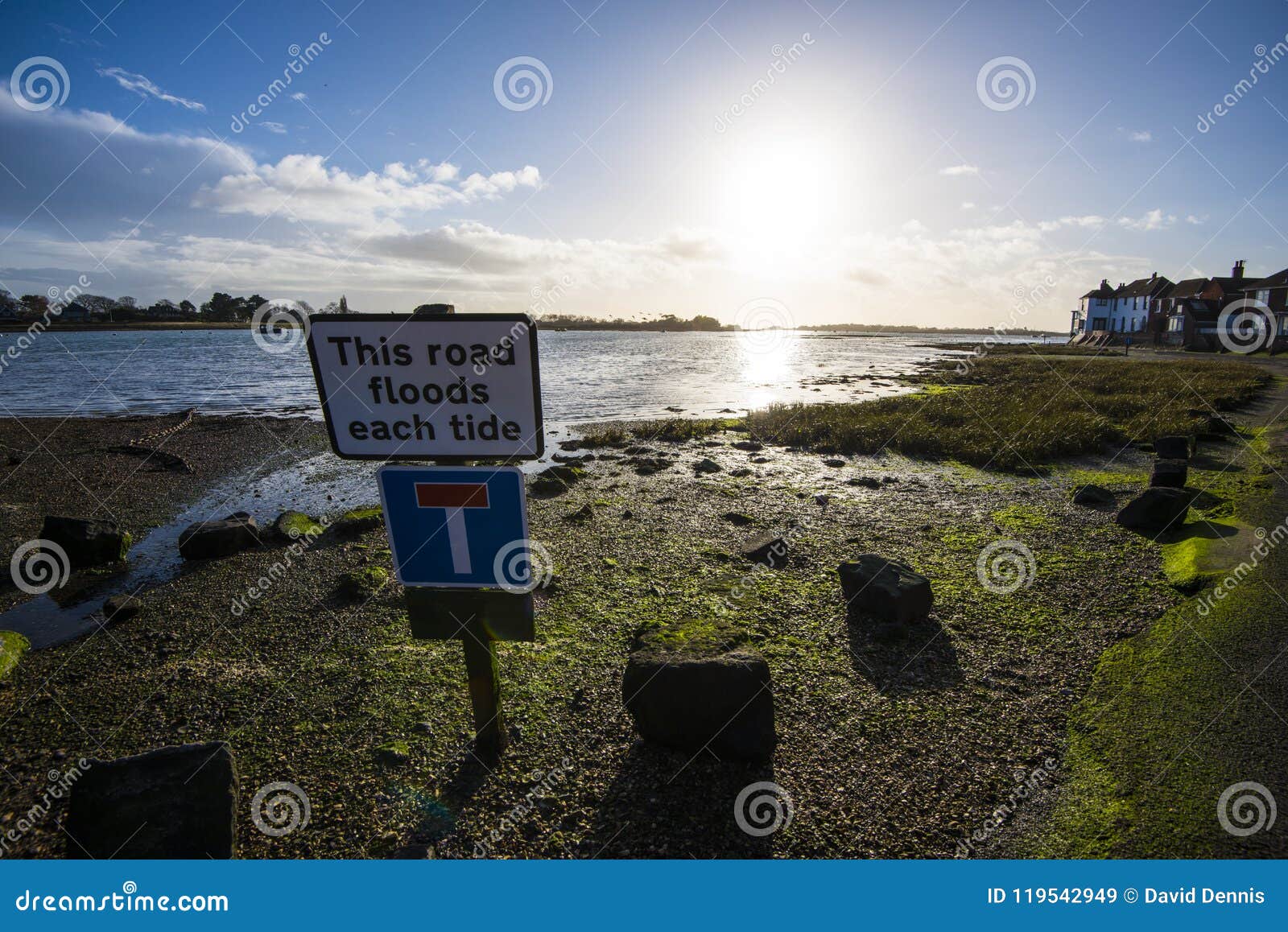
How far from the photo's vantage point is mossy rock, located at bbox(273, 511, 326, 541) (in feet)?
32.2

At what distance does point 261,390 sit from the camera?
127ft

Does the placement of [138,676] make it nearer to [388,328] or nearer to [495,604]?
[495,604]

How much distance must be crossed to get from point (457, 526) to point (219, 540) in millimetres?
8289

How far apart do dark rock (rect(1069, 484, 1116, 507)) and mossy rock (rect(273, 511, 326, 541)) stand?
14.7 meters

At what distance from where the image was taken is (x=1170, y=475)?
34.8 feet

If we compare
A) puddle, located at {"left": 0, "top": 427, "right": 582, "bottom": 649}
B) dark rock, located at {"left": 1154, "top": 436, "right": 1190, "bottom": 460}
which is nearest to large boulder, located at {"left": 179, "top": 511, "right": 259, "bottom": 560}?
puddle, located at {"left": 0, "top": 427, "right": 582, "bottom": 649}

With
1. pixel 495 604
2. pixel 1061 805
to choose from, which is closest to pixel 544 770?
pixel 495 604

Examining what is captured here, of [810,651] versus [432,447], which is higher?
[432,447]

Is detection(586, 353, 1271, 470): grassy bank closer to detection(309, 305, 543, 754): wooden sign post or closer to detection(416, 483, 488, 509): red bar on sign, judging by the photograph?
detection(309, 305, 543, 754): wooden sign post

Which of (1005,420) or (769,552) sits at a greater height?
(1005,420)

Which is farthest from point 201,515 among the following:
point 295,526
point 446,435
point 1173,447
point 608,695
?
point 1173,447

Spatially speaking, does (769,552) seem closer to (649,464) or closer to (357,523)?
(649,464)

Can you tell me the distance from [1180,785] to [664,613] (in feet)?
15.1

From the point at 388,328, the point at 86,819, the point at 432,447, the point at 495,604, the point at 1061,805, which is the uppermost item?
the point at 388,328
